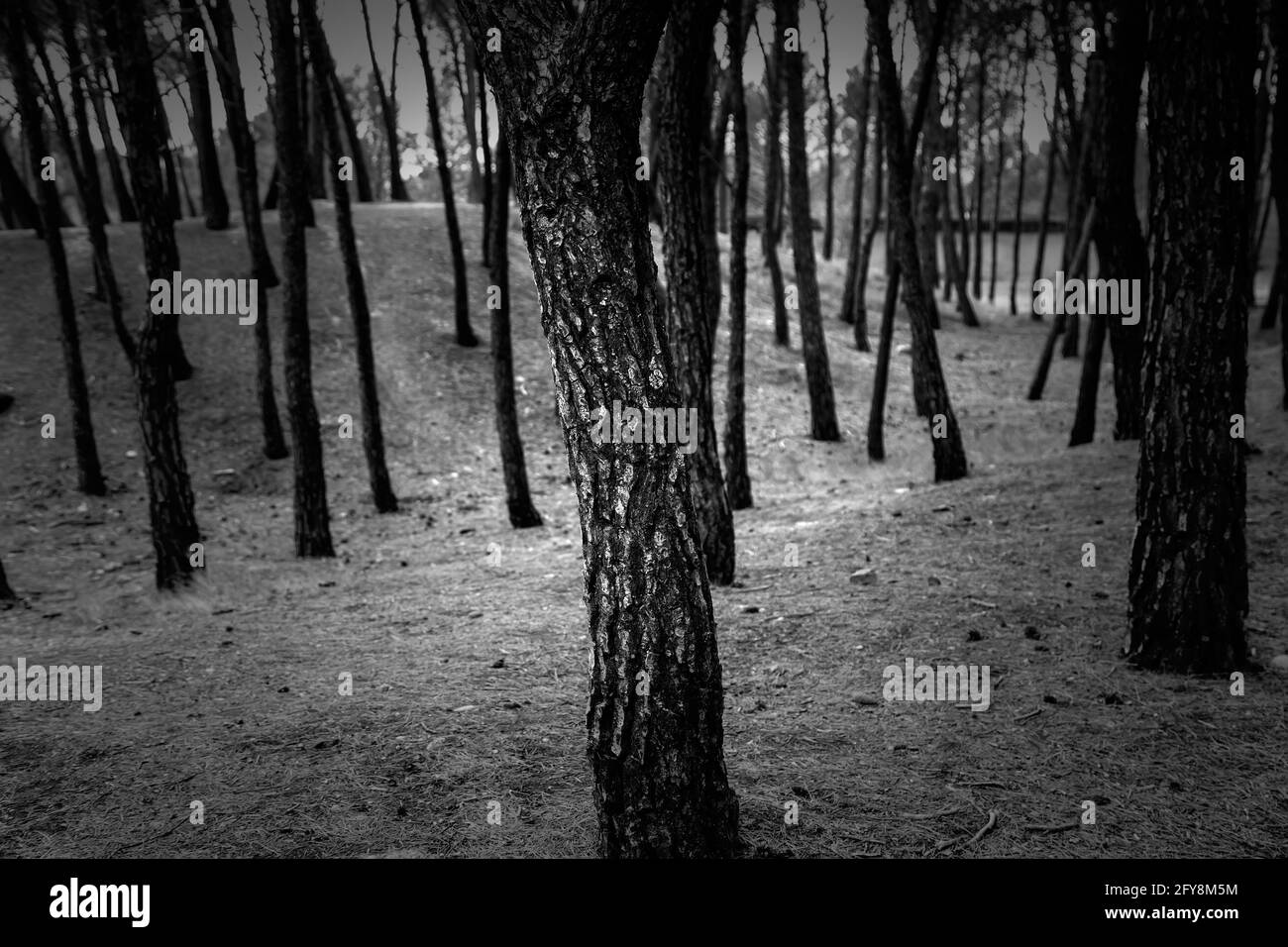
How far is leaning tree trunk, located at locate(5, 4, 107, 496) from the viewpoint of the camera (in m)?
11.5

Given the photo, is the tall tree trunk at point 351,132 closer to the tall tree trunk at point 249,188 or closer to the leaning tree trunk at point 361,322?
the tall tree trunk at point 249,188

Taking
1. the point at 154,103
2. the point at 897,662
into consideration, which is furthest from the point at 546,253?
the point at 154,103

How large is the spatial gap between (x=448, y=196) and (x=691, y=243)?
38.6ft

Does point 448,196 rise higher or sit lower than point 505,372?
higher

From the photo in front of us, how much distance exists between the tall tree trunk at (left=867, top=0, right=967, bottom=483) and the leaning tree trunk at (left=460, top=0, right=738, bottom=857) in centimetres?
959

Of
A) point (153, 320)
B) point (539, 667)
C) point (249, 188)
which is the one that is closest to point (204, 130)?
point (249, 188)

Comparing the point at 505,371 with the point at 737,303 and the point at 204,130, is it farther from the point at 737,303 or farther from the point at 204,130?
the point at 204,130

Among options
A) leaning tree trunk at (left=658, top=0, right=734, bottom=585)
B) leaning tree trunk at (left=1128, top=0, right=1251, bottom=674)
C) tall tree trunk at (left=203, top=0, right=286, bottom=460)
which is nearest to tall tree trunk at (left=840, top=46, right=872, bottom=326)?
tall tree trunk at (left=203, top=0, right=286, bottom=460)

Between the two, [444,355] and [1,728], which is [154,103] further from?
[444,355]

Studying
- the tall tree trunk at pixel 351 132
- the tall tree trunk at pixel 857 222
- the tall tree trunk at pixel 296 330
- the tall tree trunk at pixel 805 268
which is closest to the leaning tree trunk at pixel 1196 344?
the tall tree trunk at pixel 296 330

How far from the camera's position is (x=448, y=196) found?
18.2 m

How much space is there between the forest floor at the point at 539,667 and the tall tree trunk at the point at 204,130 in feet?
19.9
